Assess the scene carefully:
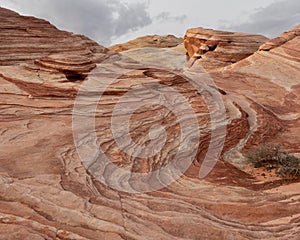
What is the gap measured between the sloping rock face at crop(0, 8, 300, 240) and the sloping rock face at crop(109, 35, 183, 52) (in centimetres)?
4080

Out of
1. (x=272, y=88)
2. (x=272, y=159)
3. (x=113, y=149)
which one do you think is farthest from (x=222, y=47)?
(x=113, y=149)

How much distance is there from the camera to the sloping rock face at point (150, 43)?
58.0 m

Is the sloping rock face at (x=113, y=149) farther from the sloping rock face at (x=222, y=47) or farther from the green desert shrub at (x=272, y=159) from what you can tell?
the sloping rock face at (x=222, y=47)

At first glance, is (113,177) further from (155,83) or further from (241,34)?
(241,34)

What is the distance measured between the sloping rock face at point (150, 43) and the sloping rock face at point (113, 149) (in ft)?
134

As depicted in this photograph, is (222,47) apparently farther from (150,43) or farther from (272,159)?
(150,43)

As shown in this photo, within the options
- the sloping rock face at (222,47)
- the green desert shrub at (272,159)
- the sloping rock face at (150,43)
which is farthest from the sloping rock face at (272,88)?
the sloping rock face at (150,43)

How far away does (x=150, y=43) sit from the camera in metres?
59.9

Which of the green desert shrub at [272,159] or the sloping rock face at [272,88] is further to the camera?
the sloping rock face at [272,88]

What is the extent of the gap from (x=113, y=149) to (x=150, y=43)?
173 ft

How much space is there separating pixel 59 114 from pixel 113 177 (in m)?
3.76

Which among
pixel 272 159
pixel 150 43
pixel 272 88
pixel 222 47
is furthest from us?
pixel 150 43

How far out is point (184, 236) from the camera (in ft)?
19.7

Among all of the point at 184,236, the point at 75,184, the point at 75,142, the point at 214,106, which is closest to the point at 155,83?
the point at 214,106
